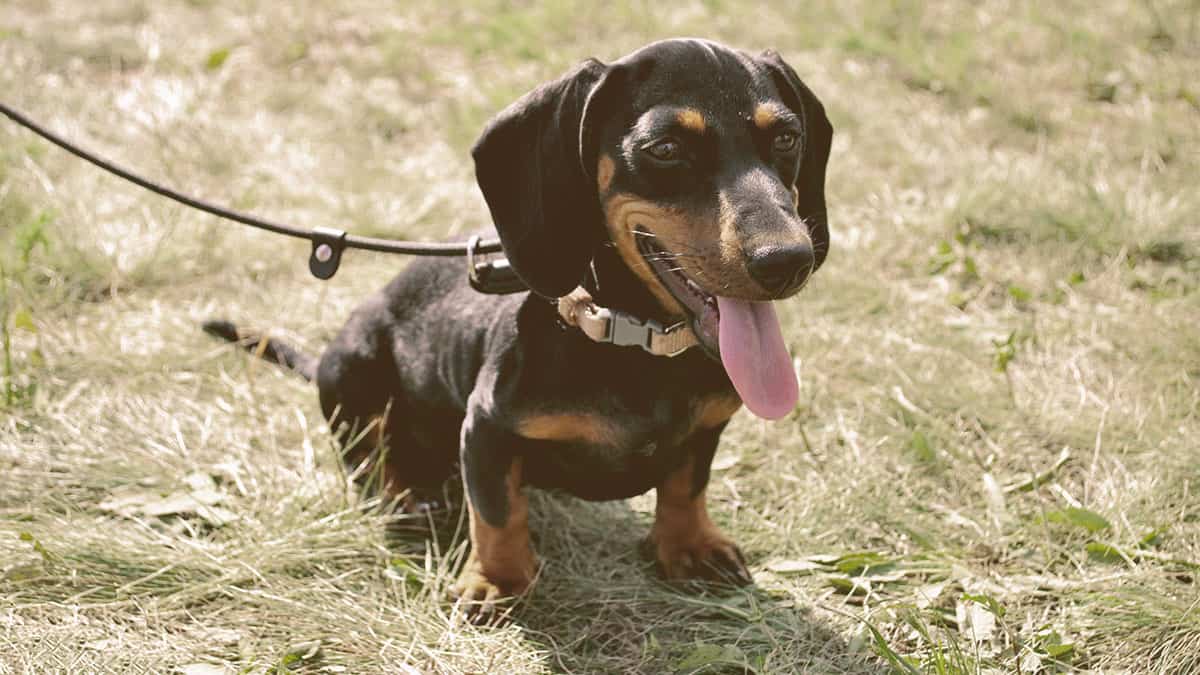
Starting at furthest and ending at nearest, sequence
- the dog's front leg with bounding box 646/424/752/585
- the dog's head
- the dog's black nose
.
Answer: the dog's front leg with bounding box 646/424/752/585
the dog's head
the dog's black nose

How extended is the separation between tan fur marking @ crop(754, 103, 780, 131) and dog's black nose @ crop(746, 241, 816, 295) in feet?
1.16

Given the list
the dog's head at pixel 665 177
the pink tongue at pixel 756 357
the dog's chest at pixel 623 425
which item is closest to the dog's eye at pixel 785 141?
the dog's head at pixel 665 177

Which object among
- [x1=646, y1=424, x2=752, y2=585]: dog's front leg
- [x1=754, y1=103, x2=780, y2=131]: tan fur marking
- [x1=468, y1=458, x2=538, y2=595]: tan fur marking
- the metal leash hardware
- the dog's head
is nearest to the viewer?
the dog's head

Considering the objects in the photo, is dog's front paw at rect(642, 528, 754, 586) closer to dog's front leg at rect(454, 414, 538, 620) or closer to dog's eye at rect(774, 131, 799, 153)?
dog's front leg at rect(454, 414, 538, 620)

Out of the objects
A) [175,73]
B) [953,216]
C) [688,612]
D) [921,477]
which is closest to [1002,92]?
[953,216]

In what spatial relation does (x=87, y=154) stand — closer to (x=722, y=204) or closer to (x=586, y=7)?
(x=722, y=204)

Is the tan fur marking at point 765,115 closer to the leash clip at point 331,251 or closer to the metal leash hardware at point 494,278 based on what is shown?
the metal leash hardware at point 494,278

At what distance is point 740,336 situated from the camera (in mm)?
2334

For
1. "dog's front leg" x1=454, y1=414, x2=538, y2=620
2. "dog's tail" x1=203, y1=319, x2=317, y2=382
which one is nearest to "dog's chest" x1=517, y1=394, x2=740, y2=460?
"dog's front leg" x1=454, y1=414, x2=538, y2=620

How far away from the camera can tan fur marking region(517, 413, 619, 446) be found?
8.36 feet

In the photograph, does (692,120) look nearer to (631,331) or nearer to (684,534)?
(631,331)

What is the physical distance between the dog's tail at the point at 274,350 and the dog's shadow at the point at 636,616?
866 millimetres

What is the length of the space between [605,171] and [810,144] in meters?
0.58

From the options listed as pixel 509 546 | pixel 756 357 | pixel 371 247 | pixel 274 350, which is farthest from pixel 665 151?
pixel 274 350
